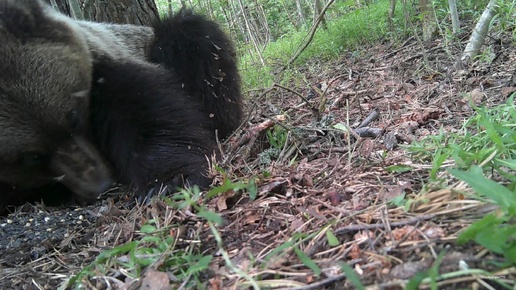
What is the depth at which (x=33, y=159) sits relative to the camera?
2809mm

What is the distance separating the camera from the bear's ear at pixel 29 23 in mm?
2668

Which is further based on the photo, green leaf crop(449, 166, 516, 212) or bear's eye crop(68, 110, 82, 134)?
bear's eye crop(68, 110, 82, 134)

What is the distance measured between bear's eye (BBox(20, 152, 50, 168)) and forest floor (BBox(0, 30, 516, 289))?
266 millimetres

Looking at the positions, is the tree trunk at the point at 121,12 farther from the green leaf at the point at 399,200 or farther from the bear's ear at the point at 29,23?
the green leaf at the point at 399,200

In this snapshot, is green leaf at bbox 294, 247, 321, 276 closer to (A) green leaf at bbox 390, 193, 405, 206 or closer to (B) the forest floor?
(B) the forest floor

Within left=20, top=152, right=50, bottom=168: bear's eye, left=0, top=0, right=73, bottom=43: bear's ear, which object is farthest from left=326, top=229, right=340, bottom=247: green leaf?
left=0, top=0, right=73, bottom=43: bear's ear

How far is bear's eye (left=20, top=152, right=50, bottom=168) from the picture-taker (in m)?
2.76

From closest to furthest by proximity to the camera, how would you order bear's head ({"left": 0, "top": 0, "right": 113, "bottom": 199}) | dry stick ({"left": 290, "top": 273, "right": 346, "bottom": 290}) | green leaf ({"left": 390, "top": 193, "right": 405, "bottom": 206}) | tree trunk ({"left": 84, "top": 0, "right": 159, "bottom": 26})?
dry stick ({"left": 290, "top": 273, "right": 346, "bottom": 290}) → green leaf ({"left": 390, "top": 193, "right": 405, "bottom": 206}) → bear's head ({"left": 0, "top": 0, "right": 113, "bottom": 199}) → tree trunk ({"left": 84, "top": 0, "right": 159, "bottom": 26})

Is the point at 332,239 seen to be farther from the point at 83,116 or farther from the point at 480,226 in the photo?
the point at 83,116

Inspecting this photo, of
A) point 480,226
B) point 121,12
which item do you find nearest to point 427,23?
point 121,12

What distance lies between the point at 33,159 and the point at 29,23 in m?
0.77

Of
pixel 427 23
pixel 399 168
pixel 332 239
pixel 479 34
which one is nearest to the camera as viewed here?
pixel 332 239

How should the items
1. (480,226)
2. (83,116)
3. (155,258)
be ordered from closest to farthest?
(480,226)
(155,258)
(83,116)

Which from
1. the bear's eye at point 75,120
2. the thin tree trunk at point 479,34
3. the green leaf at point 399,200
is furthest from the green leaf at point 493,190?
the thin tree trunk at point 479,34
